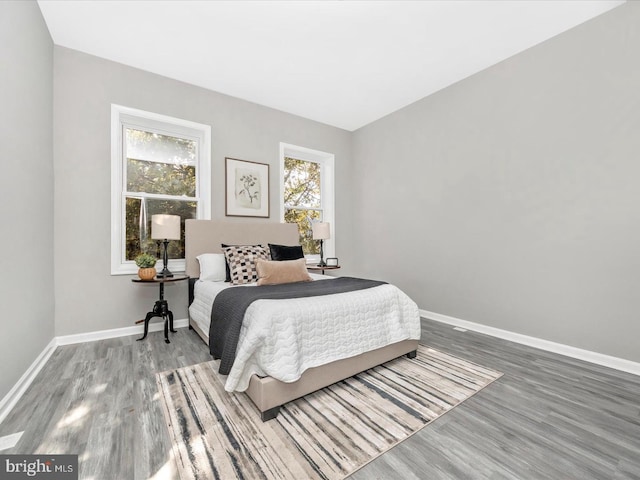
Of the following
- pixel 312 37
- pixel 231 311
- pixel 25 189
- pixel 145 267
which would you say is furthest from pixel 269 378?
pixel 312 37

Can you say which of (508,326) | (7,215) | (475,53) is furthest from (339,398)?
(475,53)

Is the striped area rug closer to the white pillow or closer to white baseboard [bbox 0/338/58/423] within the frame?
white baseboard [bbox 0/338/58/423]

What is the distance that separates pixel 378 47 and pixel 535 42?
5.03 feet

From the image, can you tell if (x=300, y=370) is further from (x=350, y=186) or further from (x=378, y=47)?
(x=350, y=186)

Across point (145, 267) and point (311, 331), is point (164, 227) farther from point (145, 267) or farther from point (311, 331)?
point (311, 331)

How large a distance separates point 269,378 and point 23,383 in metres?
1.77

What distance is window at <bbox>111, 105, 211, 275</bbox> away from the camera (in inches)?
122

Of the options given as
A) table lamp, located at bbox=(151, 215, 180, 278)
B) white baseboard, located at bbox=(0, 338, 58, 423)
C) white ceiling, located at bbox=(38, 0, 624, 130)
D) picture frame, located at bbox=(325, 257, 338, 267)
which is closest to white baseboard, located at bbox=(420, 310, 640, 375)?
picture frame, located at bbox=(325, 257, 338, 267)

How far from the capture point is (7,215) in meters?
1.80

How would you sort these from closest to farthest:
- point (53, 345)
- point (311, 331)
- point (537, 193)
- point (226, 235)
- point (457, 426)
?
point (457, 426), point (311, 331), point (53, 345), point (537, 193), point (226, 235)

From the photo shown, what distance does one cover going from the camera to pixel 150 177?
3.36 m

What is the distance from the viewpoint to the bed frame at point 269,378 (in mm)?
1669

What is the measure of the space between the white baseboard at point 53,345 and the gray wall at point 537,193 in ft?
10.8

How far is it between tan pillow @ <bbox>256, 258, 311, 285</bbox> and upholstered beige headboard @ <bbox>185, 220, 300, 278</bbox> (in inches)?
37.4
